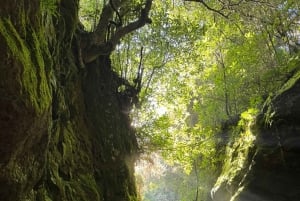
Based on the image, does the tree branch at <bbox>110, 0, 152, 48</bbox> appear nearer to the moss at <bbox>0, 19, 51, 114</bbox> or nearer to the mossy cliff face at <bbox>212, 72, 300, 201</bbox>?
the mossy cliff face at <bbox>212, 72, 300, 201</bbox>

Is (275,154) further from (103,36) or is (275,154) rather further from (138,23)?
(103,36)

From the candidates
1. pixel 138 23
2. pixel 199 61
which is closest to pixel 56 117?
pixel 138 23

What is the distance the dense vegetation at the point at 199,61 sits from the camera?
35.2 ft

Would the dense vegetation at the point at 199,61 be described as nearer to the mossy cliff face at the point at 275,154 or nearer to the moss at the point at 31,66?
the mossy cliff face at the point at 275,154

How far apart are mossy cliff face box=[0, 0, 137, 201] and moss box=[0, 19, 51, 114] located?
11 mm

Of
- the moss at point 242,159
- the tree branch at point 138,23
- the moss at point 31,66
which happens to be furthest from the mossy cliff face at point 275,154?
the moss at point 31,66

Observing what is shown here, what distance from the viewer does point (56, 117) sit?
5.88 metres

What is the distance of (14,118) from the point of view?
144 inches

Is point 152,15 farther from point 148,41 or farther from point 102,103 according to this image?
point 102,103

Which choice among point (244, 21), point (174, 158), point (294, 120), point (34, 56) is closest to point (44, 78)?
point (34, 56)

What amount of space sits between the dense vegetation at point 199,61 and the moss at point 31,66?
586cm

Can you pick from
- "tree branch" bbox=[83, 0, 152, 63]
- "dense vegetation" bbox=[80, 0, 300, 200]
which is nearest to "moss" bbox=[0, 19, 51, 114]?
"tree branch" bbox=[83, 0, 152, 63]

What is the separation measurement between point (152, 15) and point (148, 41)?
98 centimetres

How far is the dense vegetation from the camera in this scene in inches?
422
